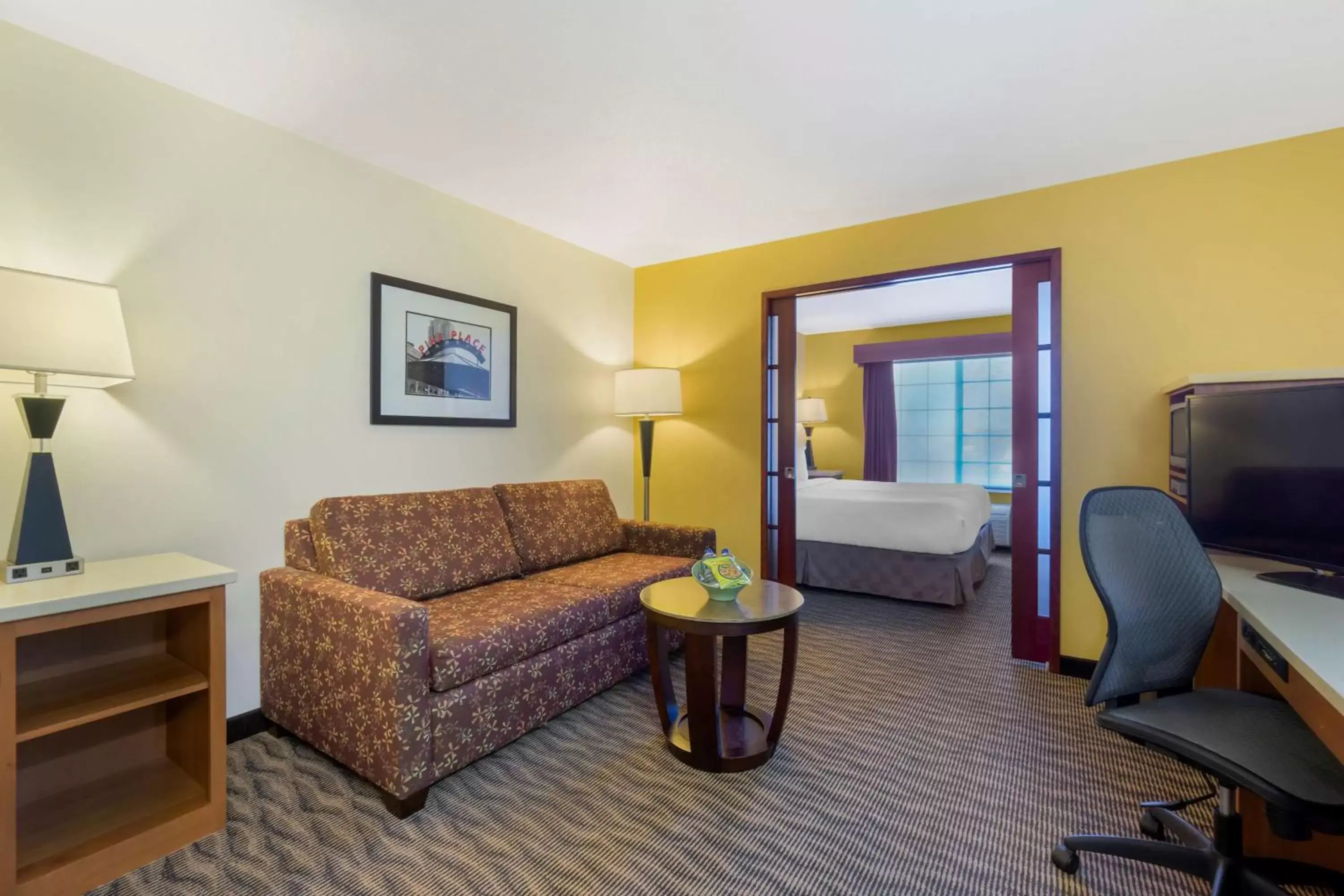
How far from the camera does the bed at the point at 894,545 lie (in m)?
3.91

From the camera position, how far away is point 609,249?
3.88 m

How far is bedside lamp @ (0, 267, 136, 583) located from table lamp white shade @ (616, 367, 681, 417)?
2481 mm

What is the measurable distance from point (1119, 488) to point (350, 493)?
296cm

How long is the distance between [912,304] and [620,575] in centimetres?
438

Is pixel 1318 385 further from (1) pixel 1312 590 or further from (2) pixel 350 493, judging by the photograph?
(2) pixel 350 493

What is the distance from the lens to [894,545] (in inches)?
157

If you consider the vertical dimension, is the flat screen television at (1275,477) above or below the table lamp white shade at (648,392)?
below

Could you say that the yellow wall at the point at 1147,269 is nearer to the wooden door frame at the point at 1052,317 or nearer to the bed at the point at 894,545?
the wooden door frame at the point at 1052,317

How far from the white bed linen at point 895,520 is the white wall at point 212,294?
8.36 feet

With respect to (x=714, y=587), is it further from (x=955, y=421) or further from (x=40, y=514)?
(x=955, y=421)

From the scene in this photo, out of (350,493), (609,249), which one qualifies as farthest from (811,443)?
(350,493)

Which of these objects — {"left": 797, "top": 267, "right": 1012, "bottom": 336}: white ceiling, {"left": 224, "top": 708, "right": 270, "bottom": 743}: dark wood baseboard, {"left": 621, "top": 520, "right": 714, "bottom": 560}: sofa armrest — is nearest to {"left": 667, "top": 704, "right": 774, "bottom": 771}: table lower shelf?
{"left": 621, "top": 520, "right": 714, "bottom": 560}: sofa armrest

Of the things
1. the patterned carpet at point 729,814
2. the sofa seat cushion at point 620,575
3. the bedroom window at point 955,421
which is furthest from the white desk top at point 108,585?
the bedroom window at point 955,421

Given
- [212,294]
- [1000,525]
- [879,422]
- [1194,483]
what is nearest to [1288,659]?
[1194,483]
